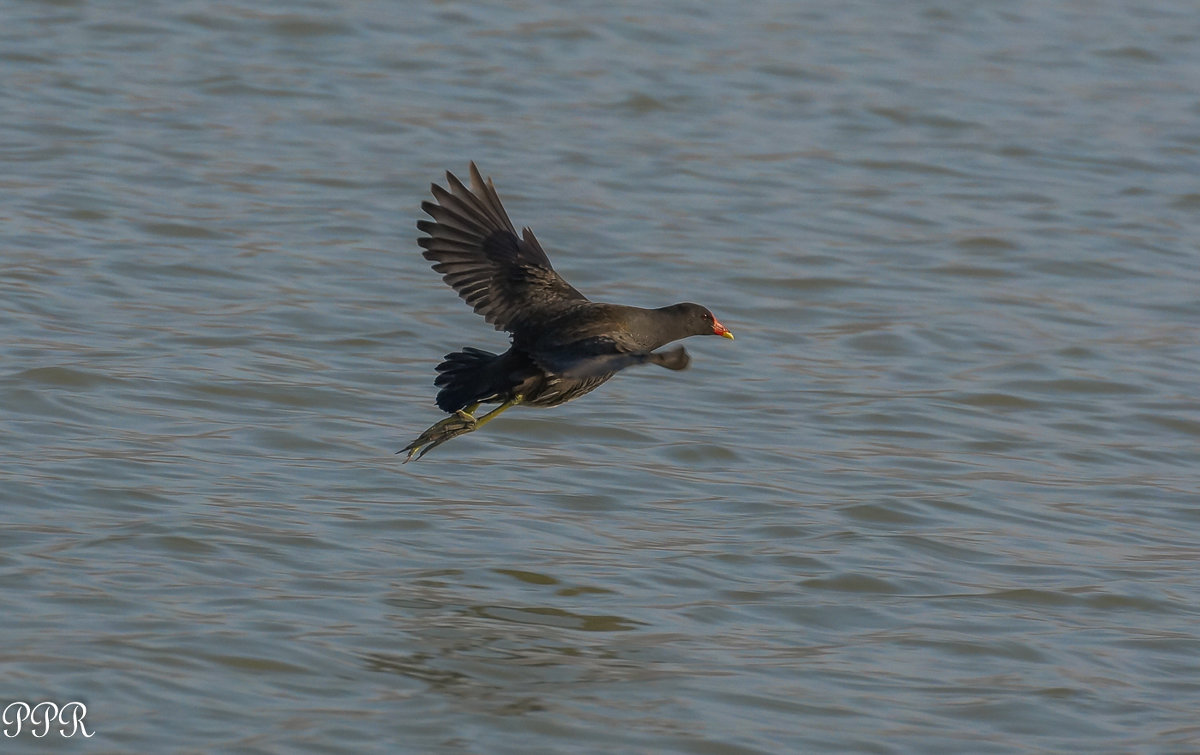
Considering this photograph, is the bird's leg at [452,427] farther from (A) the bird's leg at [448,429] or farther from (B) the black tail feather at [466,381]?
(B) the black tail feather at [466,381]

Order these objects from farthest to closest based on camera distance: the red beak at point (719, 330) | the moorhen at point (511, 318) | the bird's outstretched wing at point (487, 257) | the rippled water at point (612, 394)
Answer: the red beak at point (719, 330) < the bird's outstretched wing at point (487, 257) < the moorhen at point (511, 318) < the rippled water at point (612, 394)

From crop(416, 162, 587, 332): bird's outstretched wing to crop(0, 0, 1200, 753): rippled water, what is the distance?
0.90 m

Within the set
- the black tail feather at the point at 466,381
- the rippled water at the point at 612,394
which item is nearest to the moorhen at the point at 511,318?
the black tail feather at the point at 466,381

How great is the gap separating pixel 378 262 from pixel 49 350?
2.54 meters

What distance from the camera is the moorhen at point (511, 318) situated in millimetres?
7523

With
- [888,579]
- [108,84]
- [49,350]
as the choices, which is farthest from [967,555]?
[108,84]

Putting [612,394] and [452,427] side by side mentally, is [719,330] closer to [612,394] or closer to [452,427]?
[452,427]

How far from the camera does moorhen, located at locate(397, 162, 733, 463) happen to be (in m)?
7.52

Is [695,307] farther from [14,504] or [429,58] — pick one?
[429,58]

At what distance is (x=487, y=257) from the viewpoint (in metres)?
8.00

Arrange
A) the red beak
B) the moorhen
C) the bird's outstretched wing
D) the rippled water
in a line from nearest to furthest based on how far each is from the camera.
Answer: the rippled water < the moorhen < the bird's outstretched wing < the red beak

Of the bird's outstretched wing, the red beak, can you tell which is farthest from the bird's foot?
the red beak

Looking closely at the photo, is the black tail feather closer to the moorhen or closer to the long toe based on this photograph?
the moorhen

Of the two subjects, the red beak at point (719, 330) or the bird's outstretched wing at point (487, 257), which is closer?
the bird's outstretched wing at point (487, 257)
